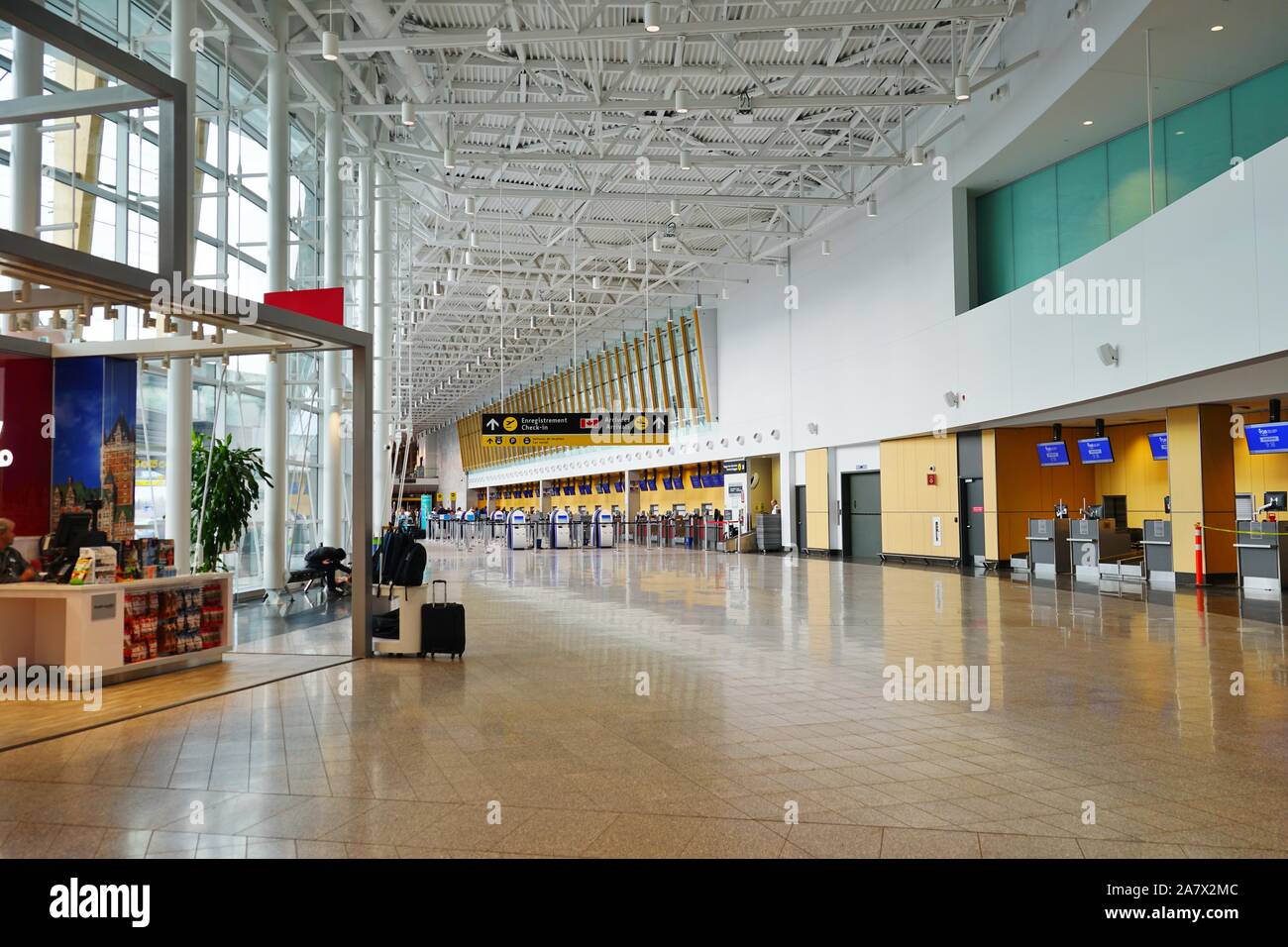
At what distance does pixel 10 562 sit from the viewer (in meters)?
7.14

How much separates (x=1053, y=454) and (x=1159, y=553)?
10.3 ft

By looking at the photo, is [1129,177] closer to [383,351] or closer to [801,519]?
[801,519]

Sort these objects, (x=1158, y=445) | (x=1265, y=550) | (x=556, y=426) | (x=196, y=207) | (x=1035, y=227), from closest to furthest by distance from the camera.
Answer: (x=196, y=207) < (x=1265, y=550) < (x=1158, y=445) < (x=1035, y=227) < (x=556, y=426)

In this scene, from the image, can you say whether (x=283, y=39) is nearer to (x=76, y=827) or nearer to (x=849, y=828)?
(x=76, y=827)

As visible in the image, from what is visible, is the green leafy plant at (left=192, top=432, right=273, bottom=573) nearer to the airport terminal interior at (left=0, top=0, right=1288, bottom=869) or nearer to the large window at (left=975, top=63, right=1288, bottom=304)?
the airport terminal interior at (left=0, top=0, right=1288, bottom=869)

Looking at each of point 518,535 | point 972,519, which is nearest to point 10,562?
point 972,519

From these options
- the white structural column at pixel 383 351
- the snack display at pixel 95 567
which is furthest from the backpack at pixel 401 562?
the white structural column at pixel 383 351

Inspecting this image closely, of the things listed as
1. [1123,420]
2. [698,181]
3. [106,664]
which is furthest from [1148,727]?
[698,181]

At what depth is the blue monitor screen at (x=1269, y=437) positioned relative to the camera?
12.8m

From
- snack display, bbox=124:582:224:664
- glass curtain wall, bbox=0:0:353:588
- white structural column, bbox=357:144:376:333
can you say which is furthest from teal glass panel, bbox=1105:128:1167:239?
snack display, bbox=124:582:224:664

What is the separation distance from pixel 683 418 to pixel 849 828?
30.7 m

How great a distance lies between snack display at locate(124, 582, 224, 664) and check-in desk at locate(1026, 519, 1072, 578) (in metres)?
14.7

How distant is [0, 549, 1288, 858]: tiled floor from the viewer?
3582mm

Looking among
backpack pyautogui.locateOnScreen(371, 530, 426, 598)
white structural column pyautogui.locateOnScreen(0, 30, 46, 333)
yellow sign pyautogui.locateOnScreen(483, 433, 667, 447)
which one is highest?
white structural column pyautogui.locateOnScreen(0, 30, 46, 333)
